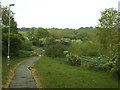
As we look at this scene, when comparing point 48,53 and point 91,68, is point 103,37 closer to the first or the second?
point 91,68

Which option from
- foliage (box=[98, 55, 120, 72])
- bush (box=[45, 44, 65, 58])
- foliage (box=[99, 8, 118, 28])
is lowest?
bush (box=[45, 44, 65, 58])

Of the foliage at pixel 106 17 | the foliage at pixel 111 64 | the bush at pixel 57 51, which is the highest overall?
the foliage at pixel 106 17

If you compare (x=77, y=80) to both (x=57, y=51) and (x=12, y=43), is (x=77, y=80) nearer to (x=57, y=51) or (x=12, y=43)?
(x=12, y=43)

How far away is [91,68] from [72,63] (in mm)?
3822

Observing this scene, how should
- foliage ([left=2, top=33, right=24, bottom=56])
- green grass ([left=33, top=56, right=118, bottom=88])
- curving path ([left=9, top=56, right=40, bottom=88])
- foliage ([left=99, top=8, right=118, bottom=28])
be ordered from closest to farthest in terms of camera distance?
green grass ([left=33, top=56, right=118, bottom=88]) → curving path ([left=9, top=56, right=40, bottom=88]) → foliage ([left=99, top=8, right=118, bottom=28]) → foliage ([left=2, top=33, right=24, bottom=56])

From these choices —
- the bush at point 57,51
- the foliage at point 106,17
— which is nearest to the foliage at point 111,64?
the foliage at point 106,17

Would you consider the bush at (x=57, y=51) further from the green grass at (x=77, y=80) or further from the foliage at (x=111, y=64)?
the green grass at (x=77, y=80)

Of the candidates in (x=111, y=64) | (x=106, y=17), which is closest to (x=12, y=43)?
(x=106, y=17)

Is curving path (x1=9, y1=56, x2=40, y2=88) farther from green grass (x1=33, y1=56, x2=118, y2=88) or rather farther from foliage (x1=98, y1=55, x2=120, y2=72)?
foliage (x1=98, y1=55, x2=120, y2=72)

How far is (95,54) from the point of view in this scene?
100ft

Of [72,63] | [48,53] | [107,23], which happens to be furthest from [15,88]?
[48,53]

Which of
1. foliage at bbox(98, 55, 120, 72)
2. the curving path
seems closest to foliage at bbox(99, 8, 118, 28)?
foliage at bbox(98, 55, 120, 72)

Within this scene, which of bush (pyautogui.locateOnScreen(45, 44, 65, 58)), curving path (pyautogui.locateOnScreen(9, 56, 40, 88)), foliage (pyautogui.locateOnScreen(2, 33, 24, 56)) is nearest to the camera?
curving path (pyautogui.locateOnScreen(9, 56, 40, 88))

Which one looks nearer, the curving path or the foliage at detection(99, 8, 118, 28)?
the curving path
